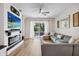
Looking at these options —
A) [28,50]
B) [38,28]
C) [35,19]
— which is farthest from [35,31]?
[28,50]

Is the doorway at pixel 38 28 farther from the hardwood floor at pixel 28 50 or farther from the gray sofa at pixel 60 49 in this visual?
the gray sofa at pixel 60 49

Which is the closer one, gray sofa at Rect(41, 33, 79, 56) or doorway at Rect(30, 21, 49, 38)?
gray sofa at Rect(41, 33, 79, 56)

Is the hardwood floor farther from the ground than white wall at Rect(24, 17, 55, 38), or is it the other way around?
white wall at Rect(24, 17, 55, 38)

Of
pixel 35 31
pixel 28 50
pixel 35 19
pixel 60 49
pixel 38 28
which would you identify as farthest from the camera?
pixel 38 28

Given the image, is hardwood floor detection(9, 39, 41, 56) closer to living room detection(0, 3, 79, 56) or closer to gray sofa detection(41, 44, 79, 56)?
living room detection(0, 3, 79, 56)

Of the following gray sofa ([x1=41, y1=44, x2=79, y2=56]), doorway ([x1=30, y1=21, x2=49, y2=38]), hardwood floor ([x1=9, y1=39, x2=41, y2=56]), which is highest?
doorway ([x1=30, y1=21, x2=49, y2=38])

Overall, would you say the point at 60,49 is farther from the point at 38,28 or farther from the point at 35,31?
the point at 38,28

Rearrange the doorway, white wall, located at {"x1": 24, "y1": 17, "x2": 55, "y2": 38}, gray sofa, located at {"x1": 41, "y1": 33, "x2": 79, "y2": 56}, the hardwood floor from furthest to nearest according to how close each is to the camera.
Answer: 1. the doorway
2. white wall, located at {"x1": 24, "y1": 17, "x2": 55, "y2": 38}
3. the hardwood floor
4. gray sofa, located at {"x1": 41, "y1": 33, "x2": 79, "y2": 56}

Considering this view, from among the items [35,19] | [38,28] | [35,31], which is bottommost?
[35,31]

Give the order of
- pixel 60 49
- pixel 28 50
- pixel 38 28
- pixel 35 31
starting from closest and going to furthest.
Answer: pixel 60 49 < pixel 28 50 < pixel 35 31 < pixel 38 28

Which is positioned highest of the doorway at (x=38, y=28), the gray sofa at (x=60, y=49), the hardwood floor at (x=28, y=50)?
the doorway at (x=38, y=28)

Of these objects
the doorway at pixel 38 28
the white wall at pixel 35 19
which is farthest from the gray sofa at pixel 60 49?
the doorway at pixel 38 28

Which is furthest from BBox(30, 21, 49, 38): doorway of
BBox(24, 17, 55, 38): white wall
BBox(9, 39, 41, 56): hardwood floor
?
BBox(9, 39, 41, 56): hardwood floor

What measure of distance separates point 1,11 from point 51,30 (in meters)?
Answer: 8.45
